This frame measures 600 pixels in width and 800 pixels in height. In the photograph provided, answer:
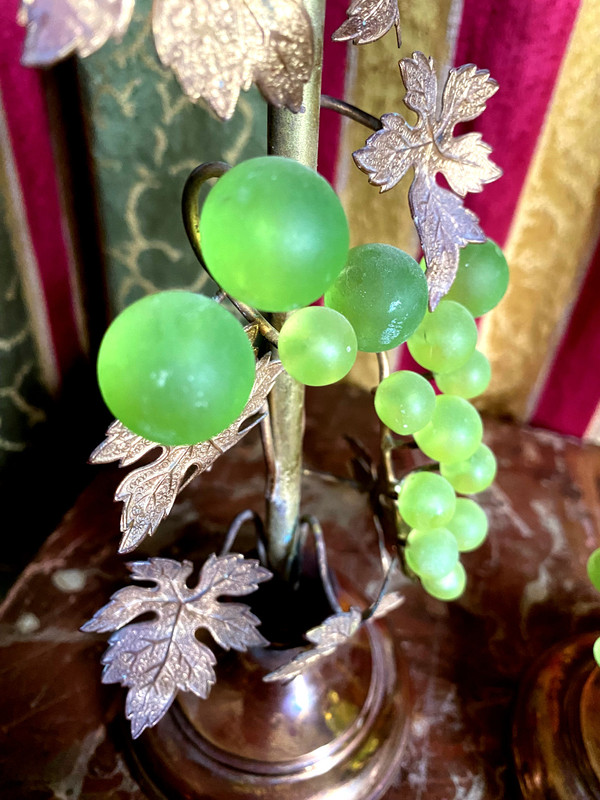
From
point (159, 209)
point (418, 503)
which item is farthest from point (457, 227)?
point (159, 209)

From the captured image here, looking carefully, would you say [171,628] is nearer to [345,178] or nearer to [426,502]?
[426,502]

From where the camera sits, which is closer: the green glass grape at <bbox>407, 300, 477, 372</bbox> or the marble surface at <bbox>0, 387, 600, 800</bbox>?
the green glass grape at <bbox>407, 300, 477, 372</bbox>

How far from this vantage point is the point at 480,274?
0.34m

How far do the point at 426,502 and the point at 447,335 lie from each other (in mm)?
110

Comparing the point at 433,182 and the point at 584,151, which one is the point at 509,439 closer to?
the point at 584,151

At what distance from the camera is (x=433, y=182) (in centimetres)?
29

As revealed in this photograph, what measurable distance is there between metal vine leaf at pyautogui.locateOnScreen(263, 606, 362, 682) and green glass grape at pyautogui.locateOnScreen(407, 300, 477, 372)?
173mm

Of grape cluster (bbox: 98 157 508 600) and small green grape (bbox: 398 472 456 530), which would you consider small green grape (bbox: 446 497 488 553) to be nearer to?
small green grape (bbox: 398 472 456 530)

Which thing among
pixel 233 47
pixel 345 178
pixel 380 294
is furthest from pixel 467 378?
pixel 345 178

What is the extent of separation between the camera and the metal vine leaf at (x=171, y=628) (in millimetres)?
384

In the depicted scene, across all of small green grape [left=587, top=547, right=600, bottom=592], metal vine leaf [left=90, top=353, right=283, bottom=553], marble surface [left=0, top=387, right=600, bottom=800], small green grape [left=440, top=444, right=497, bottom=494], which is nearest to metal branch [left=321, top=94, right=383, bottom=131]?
metal vine leaf [left=90, top=353, right=283, bottom=553]

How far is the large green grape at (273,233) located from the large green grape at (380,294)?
0.05 metres

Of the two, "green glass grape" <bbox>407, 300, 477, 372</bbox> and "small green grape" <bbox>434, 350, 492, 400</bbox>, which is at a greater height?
"green glass grape" <bbox>407, 300, 477, 372</bbox>

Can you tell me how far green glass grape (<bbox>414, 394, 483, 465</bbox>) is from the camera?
36 centimetres
